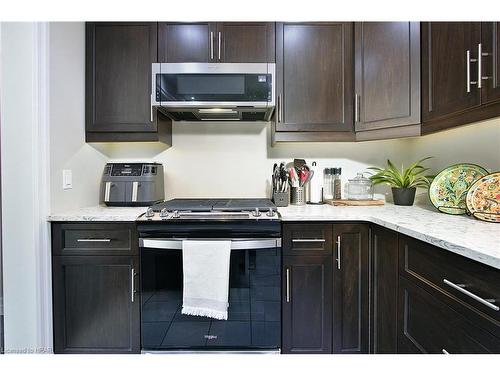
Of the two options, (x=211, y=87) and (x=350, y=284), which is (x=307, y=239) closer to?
(x=350, y=284)

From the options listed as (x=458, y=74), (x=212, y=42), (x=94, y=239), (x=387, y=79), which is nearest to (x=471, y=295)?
(x=458, y=74)

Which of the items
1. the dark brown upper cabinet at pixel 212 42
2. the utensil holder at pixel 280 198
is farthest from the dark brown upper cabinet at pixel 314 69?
the utensil holder at pixel 280 198

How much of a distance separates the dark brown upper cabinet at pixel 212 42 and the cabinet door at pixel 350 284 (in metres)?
1.16

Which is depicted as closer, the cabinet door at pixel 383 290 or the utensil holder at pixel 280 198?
the cabinet door at pixel 383 290

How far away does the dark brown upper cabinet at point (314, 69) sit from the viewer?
1.77 m

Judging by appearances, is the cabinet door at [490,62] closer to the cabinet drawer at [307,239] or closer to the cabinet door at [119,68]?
the cabinet drawer at [307,239]

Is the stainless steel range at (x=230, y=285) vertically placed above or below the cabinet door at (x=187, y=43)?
below

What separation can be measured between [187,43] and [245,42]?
1.18 feet

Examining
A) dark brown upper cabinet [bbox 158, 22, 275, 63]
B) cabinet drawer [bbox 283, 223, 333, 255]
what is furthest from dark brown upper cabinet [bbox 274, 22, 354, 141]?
cabinet drawer [bbox 283, 223, 333, 255]

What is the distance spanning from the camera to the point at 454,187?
1.49m

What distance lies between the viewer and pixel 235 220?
1465 millimetres

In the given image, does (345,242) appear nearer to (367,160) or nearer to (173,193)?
(367,160)

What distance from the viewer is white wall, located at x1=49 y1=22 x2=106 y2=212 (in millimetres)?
1497

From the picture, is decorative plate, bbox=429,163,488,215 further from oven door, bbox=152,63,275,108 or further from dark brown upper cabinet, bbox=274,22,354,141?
oven door, bbox=152,63,275,108
